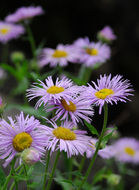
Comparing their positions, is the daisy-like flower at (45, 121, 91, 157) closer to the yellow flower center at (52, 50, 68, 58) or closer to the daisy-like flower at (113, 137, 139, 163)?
the yellow flower center at (52, 50, 68, 58)

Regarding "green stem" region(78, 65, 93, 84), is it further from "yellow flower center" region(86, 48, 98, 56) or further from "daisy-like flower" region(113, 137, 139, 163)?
"daisy-like flower" region(113, 137, 139, 163)

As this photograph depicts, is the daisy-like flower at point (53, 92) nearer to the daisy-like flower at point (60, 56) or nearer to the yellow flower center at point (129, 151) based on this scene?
the daisy-like flower at point (60, 56)

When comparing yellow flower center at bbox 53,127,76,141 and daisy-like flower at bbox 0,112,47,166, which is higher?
yellow flower center at bbox 53,127,76,141

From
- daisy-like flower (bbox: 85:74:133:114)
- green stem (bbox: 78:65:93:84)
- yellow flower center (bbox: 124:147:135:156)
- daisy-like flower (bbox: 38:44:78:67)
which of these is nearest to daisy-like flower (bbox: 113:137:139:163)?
yellow flower center (bbox: 124:147:135:156)

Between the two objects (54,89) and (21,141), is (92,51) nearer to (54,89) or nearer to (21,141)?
(54,89)

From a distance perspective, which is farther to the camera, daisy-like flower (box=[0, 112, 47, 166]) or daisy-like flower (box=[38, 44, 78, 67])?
daisy-like flower (box=[38, 44, 78, 67])

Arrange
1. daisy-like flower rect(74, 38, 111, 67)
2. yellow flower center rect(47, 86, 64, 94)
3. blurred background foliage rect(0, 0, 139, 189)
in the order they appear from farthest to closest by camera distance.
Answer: blurred background foliage rect(0, 0, 139, 189) → daisy-like flower rect(74, 38, 111, 67) → yellow flower center rect(47, 86, 64, 94)

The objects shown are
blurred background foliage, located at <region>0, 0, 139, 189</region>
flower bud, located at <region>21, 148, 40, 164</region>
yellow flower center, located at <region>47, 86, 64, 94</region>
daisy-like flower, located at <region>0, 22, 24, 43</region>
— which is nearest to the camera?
flower bud, located at <region>21, 148, 40, 164</region>

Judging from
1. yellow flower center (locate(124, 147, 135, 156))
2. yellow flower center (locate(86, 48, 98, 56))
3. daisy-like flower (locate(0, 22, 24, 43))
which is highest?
daisy-like flower (locate(0, 22, 24, 43))
